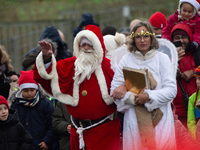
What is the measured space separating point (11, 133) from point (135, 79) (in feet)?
6.03

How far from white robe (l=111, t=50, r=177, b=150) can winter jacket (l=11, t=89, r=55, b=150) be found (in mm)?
1552

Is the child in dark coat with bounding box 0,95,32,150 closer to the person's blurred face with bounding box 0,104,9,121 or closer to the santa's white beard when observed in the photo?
the person's blurred face with bounding box 0,104,9,121

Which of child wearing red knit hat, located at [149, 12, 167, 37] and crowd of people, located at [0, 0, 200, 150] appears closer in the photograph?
crowd of people, located at [0, 0, 200, 150]

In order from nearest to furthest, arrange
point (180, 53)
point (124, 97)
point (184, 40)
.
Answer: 1. point (124, 97)
2. point (180, 53)
3. point (184, 40)

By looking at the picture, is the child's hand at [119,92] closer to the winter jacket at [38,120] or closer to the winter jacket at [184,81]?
the winter jacket at [184,81]

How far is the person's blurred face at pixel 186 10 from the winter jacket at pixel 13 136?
2.96 m

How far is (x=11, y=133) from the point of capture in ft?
14.6

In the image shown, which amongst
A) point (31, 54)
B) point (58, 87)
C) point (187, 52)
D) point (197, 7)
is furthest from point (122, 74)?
point (31, 54)

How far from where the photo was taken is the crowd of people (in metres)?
3.95

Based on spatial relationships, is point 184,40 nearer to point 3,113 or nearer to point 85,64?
point 85,64

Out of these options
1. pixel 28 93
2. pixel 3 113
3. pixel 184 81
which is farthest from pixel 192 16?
pixel 3 113

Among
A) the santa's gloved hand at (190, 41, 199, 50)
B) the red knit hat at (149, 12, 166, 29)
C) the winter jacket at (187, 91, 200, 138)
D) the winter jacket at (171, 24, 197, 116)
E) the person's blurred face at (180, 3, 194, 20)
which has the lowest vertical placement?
the winter jacket at (187, 91, 200, 138)

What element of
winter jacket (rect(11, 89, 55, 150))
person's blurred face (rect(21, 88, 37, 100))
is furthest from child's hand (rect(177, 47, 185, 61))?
person's blurred face (rect(21, 88, 37, 100))

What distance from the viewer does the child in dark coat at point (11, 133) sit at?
14.4ft
